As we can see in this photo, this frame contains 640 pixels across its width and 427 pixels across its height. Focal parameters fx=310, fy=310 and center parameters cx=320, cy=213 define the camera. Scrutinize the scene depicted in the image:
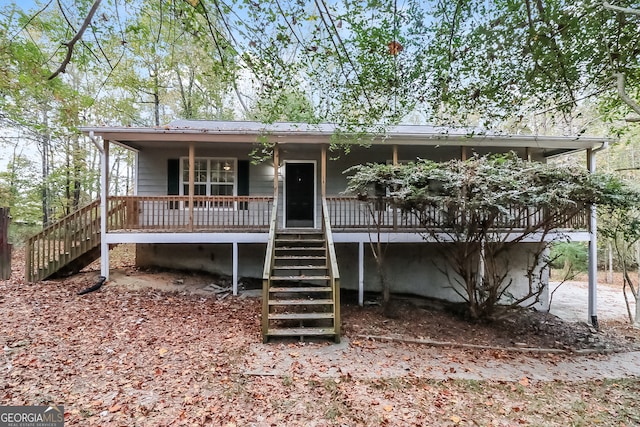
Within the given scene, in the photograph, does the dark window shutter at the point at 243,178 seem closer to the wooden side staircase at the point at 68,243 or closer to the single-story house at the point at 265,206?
the single-story house at the point at 265,206

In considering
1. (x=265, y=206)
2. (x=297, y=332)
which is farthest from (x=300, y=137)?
(x=297, y=332)

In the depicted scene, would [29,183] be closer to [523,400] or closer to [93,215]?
[93,215]

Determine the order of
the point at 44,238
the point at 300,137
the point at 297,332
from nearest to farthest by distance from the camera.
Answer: the point at 297,332 < the point at 44,238 < the point at 300,137

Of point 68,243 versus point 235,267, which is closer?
point 68,243

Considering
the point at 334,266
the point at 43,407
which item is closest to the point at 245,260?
the point at 334,266

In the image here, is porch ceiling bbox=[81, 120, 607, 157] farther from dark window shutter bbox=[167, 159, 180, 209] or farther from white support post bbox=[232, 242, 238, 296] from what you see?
white support post bbox=[232, 242, 238, 296]

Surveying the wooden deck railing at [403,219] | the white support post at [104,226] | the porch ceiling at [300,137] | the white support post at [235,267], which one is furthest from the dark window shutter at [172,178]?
the wooden deck railing at [403,219]

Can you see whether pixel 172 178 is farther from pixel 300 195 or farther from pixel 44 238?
pixel 300 195

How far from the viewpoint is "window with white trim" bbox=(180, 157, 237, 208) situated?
942 centimetres

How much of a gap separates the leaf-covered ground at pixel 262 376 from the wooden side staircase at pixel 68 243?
4.41 feet

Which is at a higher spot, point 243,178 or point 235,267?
point 243,178

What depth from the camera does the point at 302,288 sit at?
5707mm

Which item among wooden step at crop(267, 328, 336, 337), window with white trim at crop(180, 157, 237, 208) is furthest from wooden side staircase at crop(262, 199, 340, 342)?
window with white trim at crop(180, 157, 237, 208)

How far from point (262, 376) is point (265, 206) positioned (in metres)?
6.01
